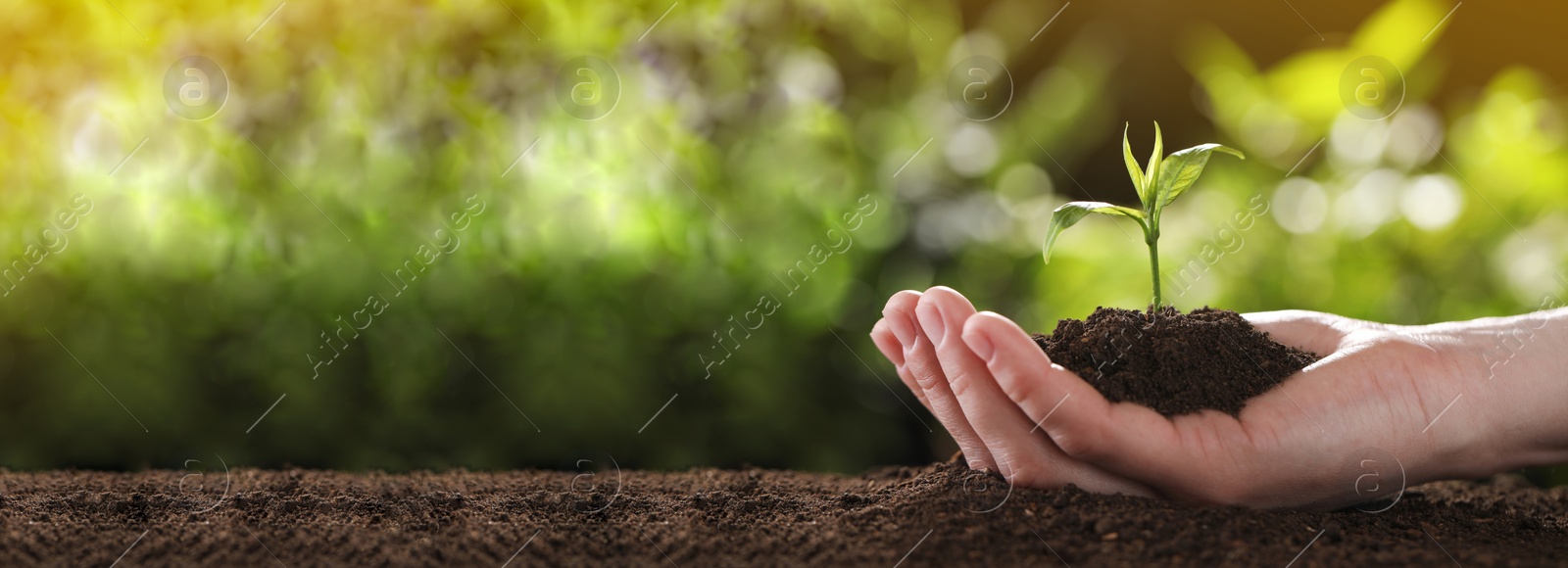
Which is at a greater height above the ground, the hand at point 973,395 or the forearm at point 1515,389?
the hand at point 973,395

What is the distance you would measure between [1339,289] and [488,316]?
5.49 feet

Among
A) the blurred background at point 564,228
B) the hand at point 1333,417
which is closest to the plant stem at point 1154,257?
the hand at point 1333,417

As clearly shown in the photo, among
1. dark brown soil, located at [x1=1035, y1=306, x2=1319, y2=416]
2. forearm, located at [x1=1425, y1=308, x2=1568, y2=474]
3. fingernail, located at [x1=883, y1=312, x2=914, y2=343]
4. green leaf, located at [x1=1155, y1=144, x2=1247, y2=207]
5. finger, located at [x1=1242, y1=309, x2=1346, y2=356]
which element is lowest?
forearm, located at [x1=1425, y1=308, x2=1568, y2=474]

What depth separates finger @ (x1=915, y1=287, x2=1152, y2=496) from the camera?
1015 millimetres

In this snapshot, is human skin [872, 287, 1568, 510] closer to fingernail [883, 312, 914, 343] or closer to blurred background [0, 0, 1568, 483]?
fingernail [883, 312, 914, 343]

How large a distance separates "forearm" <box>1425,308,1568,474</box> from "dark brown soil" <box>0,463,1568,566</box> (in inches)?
3.4

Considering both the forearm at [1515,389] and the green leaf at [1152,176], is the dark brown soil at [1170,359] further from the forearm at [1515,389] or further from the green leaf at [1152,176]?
the forearm at [1515,389]

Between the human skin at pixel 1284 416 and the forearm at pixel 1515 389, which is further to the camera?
the forearm at pixel 1515 389

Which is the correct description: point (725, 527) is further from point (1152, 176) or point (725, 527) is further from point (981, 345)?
point (1152, 176)

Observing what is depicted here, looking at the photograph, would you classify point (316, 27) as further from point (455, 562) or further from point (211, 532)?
point (455, 562)

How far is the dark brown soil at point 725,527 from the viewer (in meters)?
0.89

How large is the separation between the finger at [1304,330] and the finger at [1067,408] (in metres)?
0.38

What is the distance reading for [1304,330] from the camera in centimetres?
128

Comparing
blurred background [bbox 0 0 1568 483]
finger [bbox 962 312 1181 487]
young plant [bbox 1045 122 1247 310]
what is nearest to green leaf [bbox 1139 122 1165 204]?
young plant [bbox 1045 122 1247 310]
